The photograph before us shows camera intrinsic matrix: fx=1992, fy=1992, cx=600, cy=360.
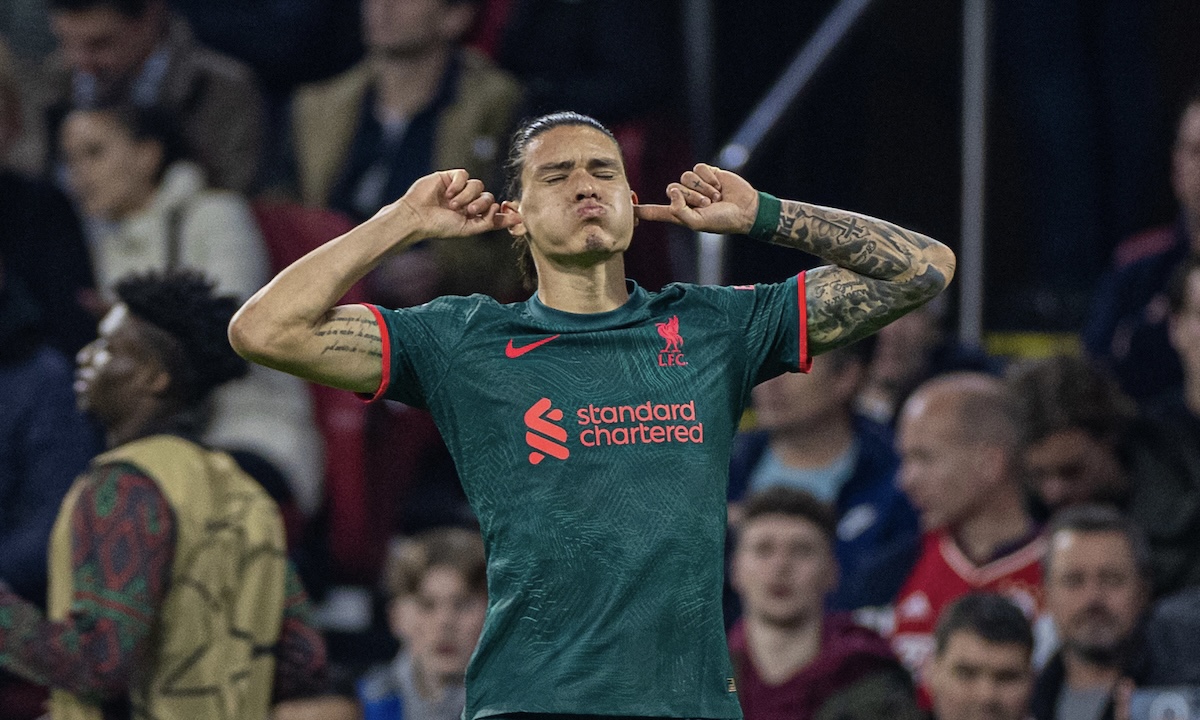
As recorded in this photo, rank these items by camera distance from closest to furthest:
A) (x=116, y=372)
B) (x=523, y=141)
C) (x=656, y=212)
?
1. (x=656, y=212)
2. (x=523, y=141)
3. (x=116, y=372)

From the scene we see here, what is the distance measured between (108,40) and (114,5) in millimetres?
141

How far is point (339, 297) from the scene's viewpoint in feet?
12.1

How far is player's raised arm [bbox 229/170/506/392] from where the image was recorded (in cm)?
362

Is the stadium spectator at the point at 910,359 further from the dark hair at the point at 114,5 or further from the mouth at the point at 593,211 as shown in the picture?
the mouth at the point at 593,211

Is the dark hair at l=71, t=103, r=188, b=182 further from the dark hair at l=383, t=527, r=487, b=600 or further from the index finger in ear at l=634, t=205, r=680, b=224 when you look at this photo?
the index finger in ear at l=634, t=205, r=680, b=224

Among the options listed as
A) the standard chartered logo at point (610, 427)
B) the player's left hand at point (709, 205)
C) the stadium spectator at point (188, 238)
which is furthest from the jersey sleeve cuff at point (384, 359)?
the stadium spectator at point (188, 238)

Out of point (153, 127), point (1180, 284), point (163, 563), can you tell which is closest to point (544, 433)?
point (163, 563)

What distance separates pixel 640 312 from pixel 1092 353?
3.84 metres

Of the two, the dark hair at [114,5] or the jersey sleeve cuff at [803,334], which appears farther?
the dark hair at [114,5]

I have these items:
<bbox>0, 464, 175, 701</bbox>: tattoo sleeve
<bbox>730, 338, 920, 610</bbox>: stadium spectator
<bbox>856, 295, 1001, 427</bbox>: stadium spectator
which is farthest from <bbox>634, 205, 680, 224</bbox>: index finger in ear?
<bbox>856, 295, 1001, 427</bbox>: stadium spectator

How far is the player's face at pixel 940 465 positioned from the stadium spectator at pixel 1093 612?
49cm

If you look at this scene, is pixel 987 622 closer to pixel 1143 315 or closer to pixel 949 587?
pixel 949 587

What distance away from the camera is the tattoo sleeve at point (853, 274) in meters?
3.79

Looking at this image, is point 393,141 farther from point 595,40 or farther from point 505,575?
point 505,575
